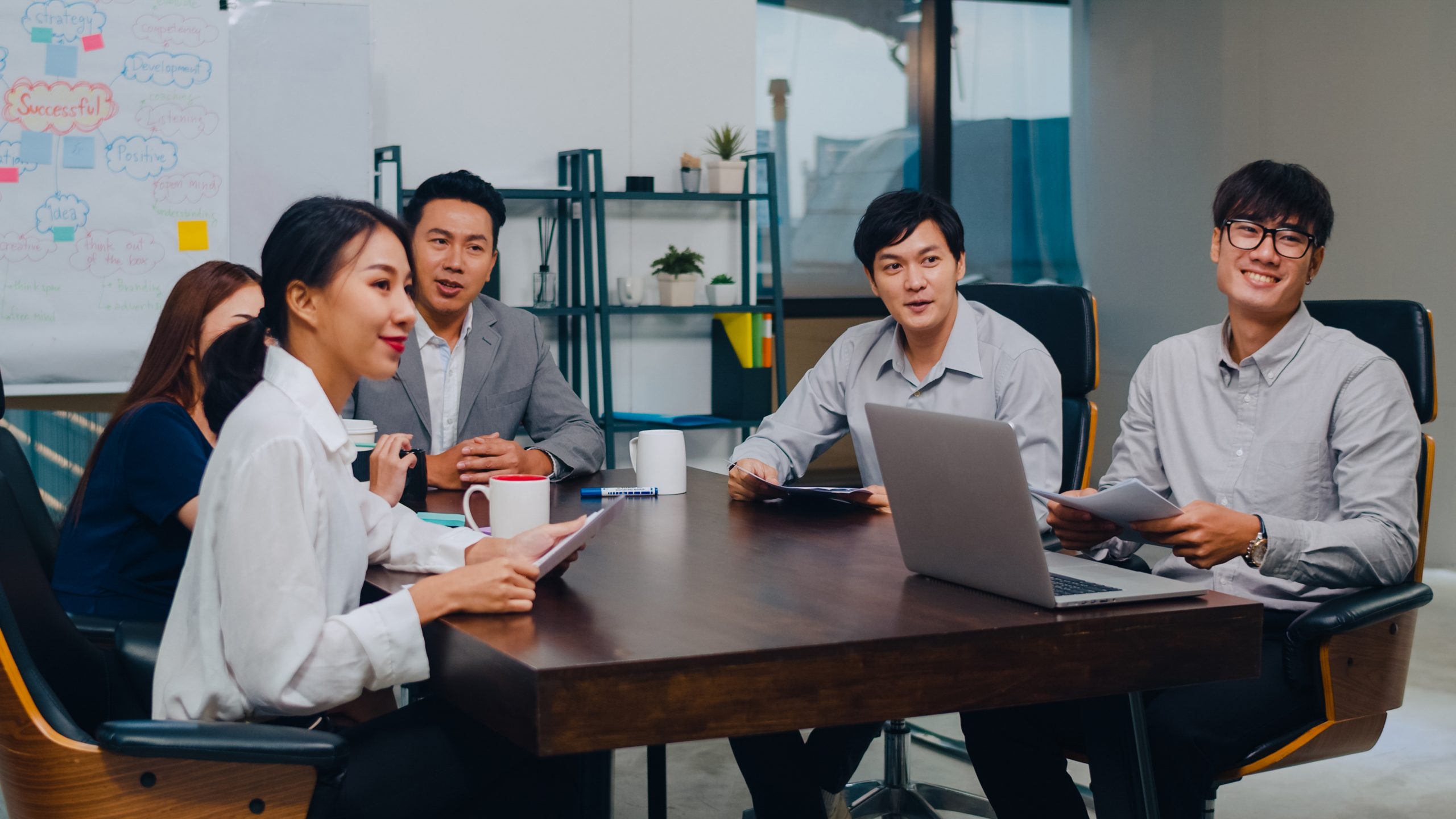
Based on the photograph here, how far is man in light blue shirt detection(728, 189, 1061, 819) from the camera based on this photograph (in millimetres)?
2191

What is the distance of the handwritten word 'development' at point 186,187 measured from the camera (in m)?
3.52

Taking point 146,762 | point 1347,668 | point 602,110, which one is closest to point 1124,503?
point 1347,668

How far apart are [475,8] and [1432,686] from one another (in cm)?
355

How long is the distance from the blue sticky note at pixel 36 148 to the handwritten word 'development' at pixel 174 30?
1.20 ft

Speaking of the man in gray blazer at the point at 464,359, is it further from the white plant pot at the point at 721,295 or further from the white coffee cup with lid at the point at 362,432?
the white plant pot at the point at 721,295

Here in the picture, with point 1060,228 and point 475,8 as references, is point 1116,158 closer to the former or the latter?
point 1060,228

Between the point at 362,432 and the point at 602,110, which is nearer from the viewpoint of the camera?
the point at 362,432

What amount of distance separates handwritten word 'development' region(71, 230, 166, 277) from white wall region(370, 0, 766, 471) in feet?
3.06

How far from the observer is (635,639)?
120cm

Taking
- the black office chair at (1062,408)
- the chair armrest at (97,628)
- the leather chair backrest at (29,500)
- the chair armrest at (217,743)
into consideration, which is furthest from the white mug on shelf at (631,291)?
the chair armrest at (217,743)

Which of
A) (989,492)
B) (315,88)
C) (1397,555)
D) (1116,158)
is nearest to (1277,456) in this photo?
(1397,555)

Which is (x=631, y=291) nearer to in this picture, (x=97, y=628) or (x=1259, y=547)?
(x=97, y=628)

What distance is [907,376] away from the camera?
2369 millimetres

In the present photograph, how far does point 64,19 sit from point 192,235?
2.07ft
